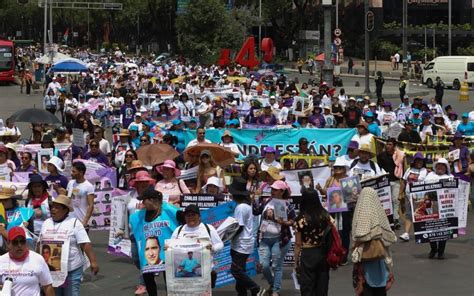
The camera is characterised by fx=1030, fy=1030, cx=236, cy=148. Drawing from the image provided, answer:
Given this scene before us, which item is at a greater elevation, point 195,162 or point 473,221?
point 195,162

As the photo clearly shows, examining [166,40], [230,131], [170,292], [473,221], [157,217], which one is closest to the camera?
[170,292]

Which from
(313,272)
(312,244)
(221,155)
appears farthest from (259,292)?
(221,155)

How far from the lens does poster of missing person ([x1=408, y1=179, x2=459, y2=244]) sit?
13.4 meters

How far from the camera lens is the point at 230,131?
738 inches

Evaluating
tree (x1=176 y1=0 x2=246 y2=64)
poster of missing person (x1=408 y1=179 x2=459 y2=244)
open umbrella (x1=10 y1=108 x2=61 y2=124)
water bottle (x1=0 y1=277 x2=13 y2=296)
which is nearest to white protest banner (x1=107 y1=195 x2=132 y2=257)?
water bottle (x1=0 y1=277 x2=13 y2=296)

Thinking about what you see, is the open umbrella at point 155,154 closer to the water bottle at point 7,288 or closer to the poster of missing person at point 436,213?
the poster of missing person at point 436,213

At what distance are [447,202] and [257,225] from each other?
3308 mm

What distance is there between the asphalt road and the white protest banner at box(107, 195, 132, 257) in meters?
0.39

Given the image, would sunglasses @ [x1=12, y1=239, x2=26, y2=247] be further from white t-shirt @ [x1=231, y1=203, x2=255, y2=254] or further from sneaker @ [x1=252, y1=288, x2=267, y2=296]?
sneaker @ [x1=252, y1=288, x2=267, y2=296]

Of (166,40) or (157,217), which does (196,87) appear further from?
(166,40)

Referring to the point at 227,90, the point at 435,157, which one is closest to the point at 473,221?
the point at 435,157

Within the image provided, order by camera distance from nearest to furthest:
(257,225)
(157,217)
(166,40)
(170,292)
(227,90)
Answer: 1. (170,292)
2. (157,217)
3. (257,225)
4. (227,90)
5. (166,40)

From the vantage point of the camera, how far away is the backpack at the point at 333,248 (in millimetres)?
9180

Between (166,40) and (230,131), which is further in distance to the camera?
(166,40)
